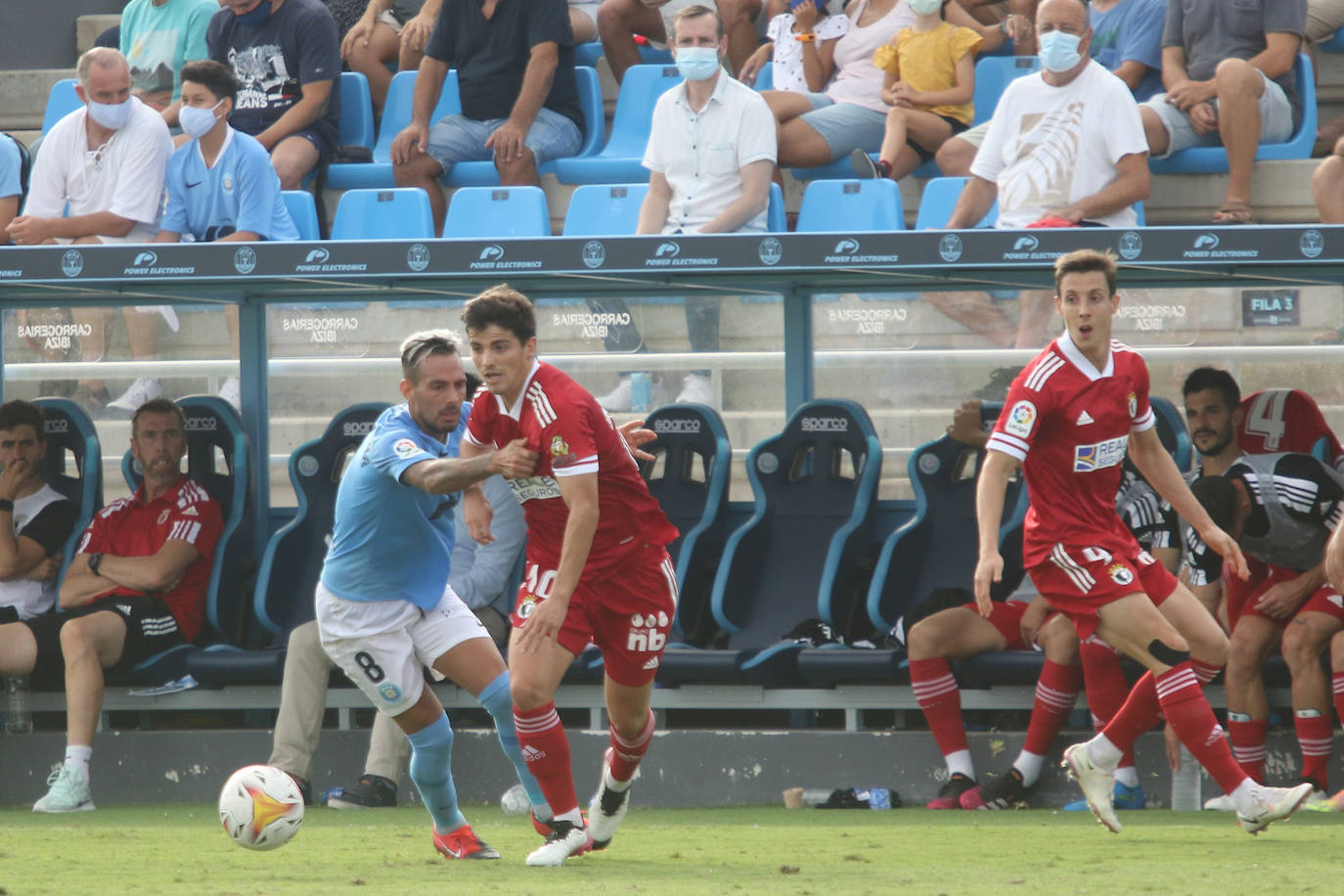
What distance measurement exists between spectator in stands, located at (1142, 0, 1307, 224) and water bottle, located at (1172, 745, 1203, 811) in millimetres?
2914

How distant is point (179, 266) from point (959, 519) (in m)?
3.73

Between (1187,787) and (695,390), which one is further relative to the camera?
(695,390)

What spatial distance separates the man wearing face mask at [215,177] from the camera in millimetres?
9062

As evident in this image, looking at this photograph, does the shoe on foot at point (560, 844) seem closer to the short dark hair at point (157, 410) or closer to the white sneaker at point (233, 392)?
the short dark hair at point (157, 410)

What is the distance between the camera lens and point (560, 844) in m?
5.70

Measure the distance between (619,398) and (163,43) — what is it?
4.19m

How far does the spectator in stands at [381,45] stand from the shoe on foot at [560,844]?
6.80 meters

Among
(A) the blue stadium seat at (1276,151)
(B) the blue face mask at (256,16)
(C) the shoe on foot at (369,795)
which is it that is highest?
(B) the blue face mask at (256,16)

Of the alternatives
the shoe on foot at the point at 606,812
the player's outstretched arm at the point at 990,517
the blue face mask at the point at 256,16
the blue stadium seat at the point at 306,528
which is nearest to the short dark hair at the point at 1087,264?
the player's outstretched arm at the point at 990,517

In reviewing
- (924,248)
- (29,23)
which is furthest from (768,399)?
(29,23)

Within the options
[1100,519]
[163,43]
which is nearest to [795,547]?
[1100,519]

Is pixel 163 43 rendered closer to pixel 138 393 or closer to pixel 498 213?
pixel 138 393

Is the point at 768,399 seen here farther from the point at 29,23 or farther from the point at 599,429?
the point at 29,23

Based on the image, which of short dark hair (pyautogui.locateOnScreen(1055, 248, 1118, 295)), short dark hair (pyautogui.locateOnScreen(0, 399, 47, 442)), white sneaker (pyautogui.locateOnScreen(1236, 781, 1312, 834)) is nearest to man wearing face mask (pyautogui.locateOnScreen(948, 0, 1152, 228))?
short dark hair (pyautogui.locateOnScreen(1055, 248, 1118, 295))
